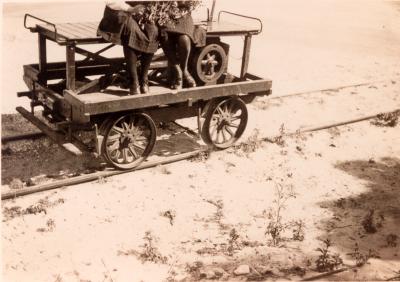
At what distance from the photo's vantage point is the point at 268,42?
54.7 feet

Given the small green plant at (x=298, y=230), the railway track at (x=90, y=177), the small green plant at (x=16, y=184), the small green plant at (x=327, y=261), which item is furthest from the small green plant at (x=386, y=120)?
the small green plant at (x=16, y=184)

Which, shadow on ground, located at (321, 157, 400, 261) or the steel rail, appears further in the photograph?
the steel rail

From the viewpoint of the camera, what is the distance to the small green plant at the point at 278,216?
6048mm

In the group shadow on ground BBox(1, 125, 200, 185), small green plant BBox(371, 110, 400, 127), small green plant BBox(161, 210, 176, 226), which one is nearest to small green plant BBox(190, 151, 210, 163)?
shadow on ground BBox(1, 125, 200, 185)

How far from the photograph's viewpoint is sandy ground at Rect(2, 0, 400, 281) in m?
5.40

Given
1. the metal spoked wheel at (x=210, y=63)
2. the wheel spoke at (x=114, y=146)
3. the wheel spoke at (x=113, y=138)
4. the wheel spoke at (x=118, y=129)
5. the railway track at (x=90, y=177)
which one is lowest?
the railway track at (x=90, y=177)

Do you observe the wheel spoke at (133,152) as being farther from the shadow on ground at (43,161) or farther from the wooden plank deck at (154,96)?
the wooden plank deck at (154,96)

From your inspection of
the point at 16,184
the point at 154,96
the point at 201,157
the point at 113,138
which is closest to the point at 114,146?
the point at 113,138

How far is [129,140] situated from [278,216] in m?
2.24

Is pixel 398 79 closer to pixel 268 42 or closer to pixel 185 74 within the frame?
pixel 268 42

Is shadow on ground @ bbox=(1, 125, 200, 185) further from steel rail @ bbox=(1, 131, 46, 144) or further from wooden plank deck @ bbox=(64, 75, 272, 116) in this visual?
wooden plank deck @ bbox=(64, 75, 272, 116)

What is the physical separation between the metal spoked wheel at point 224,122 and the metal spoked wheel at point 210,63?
16.8 inches

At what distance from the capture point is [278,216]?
21.4 ft

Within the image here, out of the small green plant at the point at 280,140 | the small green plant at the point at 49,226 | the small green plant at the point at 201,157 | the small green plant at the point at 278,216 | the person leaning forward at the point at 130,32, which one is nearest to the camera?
the small green plant at the point at 49,226
